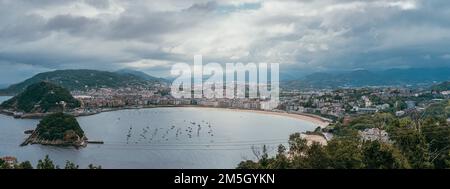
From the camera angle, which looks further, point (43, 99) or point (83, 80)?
point (83, 80)

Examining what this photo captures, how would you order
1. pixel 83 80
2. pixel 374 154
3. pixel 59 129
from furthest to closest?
pixel 83 80
pixel 59 129
pixel 374 154

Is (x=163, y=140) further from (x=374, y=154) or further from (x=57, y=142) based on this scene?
(x=374, y=154)

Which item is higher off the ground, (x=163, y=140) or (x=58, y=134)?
(x=58, y=134)

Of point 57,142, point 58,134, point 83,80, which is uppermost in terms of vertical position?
point 83,80

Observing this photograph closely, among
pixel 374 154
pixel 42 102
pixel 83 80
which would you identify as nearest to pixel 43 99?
pixel 42 102
